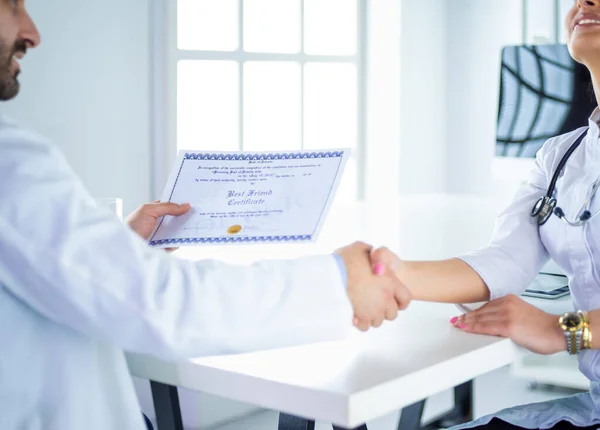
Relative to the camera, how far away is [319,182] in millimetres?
1335

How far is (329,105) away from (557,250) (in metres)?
1.95

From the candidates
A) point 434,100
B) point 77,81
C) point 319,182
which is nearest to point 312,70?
point 434,100

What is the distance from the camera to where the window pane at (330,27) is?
334cm

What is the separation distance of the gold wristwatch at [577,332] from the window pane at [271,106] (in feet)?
5.81

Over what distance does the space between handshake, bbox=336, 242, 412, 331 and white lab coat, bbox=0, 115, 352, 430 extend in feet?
0.21

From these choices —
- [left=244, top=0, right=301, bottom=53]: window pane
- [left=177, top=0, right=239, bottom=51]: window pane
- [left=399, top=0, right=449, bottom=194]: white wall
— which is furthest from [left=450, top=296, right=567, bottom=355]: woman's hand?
[left=399, top=0, right=449, bottom=194]: white wall

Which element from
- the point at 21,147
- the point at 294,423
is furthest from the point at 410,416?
the point at 21,147

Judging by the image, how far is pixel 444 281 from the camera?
146 centimetres

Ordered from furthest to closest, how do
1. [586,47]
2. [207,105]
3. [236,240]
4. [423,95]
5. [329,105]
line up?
[423,95]
[329,105]
[207,105]
[586,47]
[236,240]

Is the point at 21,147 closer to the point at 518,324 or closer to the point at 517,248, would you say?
the point at 518,324

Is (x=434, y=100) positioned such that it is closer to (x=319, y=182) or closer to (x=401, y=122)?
(x=401, y=122)

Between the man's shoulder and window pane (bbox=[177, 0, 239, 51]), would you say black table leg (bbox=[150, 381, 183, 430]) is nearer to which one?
the man's shoulder

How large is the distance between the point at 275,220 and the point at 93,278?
1.38 feet

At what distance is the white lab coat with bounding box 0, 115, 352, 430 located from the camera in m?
0.93
